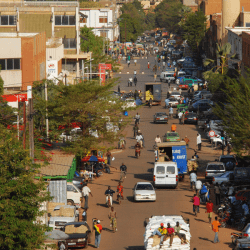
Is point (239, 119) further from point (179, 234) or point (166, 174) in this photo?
point (179, 234)

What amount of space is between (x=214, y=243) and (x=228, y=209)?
379 centimetres

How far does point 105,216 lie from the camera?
32.1m

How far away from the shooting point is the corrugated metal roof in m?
33.9

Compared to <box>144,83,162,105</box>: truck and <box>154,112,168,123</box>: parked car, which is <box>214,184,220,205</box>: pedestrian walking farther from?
<box>144,83,162,105</box>: truck

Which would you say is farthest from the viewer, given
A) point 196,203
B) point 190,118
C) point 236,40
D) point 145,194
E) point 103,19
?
point 103,19

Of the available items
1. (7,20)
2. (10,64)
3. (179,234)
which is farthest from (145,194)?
(7,20)

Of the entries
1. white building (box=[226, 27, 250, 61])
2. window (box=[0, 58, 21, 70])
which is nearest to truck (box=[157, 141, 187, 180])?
window (box=[0, 58, 21, 70])

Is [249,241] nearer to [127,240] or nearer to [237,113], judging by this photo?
[127,240]

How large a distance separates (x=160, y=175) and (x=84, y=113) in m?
7.59

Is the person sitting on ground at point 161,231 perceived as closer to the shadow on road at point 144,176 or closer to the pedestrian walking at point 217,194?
the pedestrian walking at point 217,194

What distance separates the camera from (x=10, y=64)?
171 feet

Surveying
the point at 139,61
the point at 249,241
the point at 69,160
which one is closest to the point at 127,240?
the point at 249,241

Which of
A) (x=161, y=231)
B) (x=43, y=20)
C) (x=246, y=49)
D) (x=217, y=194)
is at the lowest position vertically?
(x=217, y=194)

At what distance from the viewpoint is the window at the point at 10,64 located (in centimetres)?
5162
